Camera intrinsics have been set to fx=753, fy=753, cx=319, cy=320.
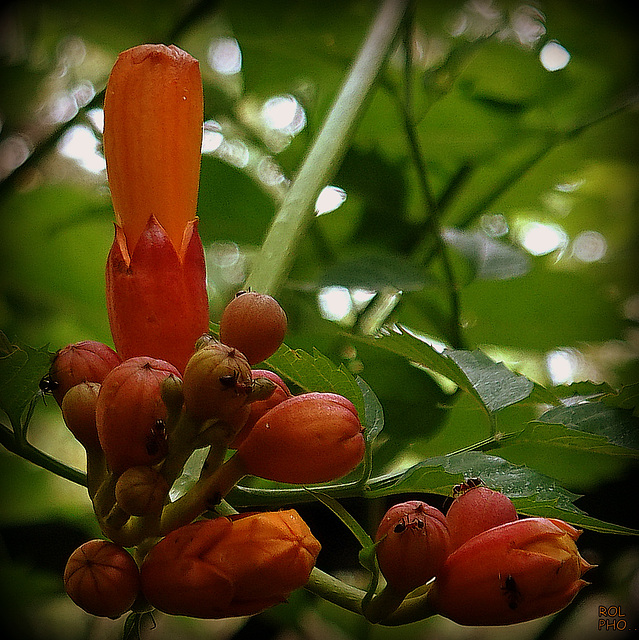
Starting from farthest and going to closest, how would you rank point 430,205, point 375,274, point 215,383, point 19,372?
point 430,205 < point 375,274 < point 19,372 < point 215,383

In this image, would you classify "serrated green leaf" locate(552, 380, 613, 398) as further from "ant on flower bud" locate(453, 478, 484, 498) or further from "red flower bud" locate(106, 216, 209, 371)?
"red flower bud" locate(106, 216, 209, 371)

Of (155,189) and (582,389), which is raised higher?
(155,189)

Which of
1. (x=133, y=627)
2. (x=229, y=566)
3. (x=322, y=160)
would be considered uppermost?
(x=322, y=160)

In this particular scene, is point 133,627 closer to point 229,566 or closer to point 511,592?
point 229,566

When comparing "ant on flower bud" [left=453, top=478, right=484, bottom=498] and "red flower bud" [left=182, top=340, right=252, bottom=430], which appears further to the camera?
"ant on flower bud" [left=453, top=478, right=484, bottom=498]

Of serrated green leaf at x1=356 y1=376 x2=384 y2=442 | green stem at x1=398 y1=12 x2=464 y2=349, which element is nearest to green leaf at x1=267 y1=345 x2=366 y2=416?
serrated green leaf at x1=356 y1=376 x2=384 y2=442

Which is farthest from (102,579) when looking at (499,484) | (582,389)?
(582,389)

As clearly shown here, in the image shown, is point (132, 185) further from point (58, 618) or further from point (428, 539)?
point (58, 618)
